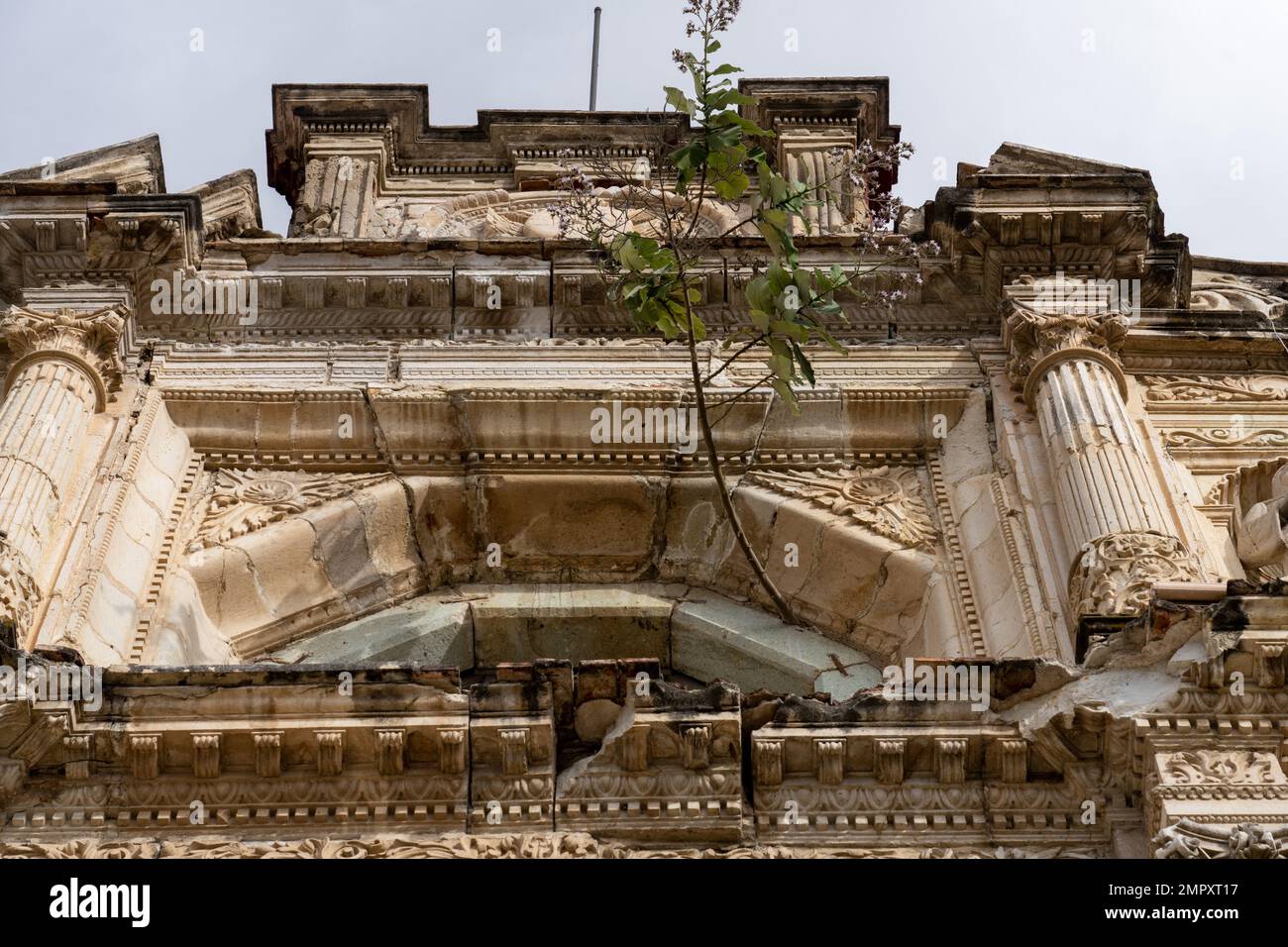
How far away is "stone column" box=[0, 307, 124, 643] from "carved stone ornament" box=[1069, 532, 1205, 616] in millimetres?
5260

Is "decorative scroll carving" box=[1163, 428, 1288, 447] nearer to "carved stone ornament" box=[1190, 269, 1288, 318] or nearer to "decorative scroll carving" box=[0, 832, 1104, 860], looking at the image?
"carved stone ornament" box=[1190, 269, 1288, 318]

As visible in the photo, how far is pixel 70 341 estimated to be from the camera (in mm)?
12531

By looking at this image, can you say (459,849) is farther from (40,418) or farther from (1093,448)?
(1093,448)

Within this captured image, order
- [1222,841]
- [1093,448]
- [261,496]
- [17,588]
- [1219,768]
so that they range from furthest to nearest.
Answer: [261,496]
[1093,448]
[17,588]
[1219,768]
[1222,841]

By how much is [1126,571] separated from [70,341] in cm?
644

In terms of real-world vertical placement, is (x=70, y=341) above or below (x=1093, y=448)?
above

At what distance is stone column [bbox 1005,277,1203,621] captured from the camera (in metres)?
10.4

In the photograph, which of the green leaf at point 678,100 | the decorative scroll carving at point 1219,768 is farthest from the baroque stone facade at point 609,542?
the green leaf at point 678,100

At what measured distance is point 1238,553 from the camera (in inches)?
453

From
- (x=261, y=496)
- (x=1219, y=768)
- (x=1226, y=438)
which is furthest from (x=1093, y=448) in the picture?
(x=261, y=496)

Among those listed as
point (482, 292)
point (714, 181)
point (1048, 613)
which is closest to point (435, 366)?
point (482, 292)

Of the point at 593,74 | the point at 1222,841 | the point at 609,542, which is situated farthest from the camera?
the point at 593,74

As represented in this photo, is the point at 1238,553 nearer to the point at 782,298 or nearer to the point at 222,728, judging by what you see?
the point at 782,298
